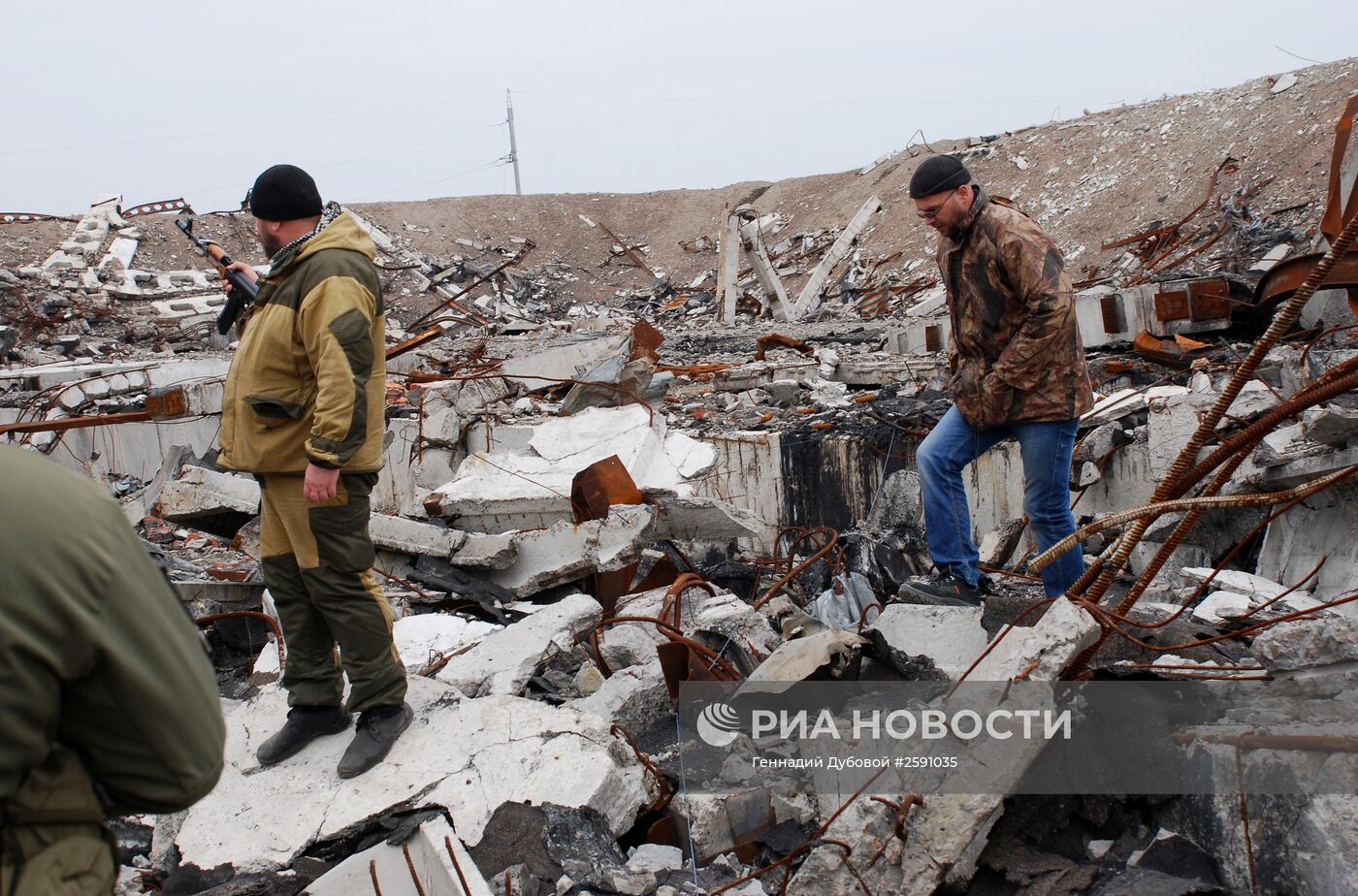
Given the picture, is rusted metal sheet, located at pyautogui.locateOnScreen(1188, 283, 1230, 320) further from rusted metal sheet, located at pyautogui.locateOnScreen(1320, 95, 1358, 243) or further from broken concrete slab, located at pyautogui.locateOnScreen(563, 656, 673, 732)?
broken concrete slab, located at pyautogui.locateOnScreen(563, 656, 673, 732)

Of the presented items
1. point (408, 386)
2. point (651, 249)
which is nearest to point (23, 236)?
point (651, 249)

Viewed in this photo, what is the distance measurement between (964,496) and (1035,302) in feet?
2.45

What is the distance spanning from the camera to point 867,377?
809 cm

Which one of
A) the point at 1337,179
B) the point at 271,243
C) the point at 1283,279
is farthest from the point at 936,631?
the point at 1283,279

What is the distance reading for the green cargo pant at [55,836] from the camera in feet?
3.48

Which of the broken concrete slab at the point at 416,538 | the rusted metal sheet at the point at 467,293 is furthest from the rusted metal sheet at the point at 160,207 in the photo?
the broken concrete slab at the point at 416,538

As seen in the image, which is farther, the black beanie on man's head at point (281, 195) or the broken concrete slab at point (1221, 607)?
the broken concrete slab at point (1221, 607)

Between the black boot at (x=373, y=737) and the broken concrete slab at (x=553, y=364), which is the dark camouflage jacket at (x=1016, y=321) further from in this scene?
the broken concrete slab at (x=553, y=364)

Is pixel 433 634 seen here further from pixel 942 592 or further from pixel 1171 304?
pixel 1171 304

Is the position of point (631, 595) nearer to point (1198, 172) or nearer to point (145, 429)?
point (145, 429)

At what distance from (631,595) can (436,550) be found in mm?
1030

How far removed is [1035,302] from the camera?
331 cm

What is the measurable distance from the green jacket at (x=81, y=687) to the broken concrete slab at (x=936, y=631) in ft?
7.48

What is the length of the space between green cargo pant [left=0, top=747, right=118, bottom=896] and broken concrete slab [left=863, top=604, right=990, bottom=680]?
7.65 ft
